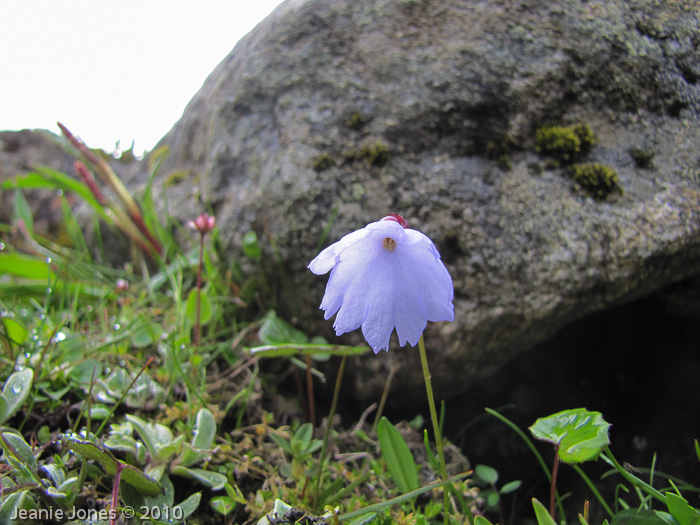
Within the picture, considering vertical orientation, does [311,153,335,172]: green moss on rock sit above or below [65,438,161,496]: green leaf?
above

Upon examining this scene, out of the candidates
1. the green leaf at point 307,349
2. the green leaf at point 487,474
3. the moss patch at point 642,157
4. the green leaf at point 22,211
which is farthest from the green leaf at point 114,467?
the green leaf at point 22,211

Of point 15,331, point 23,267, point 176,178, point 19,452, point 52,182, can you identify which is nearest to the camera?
point 19,452

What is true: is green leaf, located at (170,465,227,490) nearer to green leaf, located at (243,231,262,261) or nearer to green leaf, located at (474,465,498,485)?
green leaf, located at (474,465,498,485)

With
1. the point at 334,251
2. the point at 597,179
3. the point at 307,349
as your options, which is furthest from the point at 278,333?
the point at 597,179

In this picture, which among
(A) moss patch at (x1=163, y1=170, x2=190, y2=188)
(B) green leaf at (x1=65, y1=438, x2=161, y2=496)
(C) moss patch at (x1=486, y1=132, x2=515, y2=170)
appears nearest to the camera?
(B) green leaf at (x1=65, y1=438, x2=161, y2=496)

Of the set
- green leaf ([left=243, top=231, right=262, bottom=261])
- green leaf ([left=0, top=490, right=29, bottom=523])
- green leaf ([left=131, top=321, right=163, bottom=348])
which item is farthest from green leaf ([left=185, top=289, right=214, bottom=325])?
green leaf ([left=0, top=490, right=29, bottom=523])

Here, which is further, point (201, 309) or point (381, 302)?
point (201, 309)

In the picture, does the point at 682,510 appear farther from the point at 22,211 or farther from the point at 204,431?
the point at 22,211
